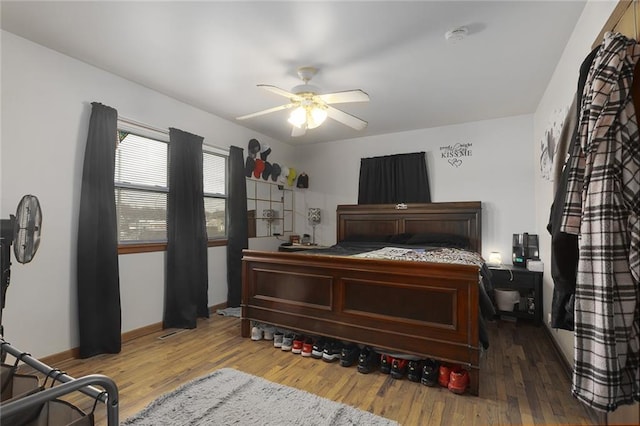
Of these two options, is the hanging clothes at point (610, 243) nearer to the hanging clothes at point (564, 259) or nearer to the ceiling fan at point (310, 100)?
the hanging clothes at point (564, 259)

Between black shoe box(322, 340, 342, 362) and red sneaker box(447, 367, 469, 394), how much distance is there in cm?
88

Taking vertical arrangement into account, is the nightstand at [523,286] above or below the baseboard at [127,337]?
above

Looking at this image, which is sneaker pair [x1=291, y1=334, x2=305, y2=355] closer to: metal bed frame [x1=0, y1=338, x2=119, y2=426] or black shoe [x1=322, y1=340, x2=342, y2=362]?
black shoe [x1=322, y1=340, x2=342, y2=362]

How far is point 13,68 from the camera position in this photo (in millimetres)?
2230

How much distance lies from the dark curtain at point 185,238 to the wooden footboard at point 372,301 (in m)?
0.79

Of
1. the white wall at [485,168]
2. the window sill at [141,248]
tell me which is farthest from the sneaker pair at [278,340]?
the white wall at [485,168]

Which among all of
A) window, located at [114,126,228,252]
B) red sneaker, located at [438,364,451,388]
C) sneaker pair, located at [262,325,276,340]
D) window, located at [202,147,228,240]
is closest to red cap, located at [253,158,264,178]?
window, located at [202,147,228,240]

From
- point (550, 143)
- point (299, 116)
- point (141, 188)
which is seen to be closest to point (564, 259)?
point (299, 116)

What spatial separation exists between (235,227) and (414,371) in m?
2.76

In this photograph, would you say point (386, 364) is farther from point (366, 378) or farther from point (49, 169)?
point (49, 169)

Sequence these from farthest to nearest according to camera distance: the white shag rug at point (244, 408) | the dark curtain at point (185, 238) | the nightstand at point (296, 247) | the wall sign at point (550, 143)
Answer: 1. the nightstand at point (296, 247)
2. the dark curtain at point (185, 238)
3. the wall sign at point (550, 143)
4. the white shag rug at point (244, 408)

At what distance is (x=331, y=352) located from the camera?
2512mm

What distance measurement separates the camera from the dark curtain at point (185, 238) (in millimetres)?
3277

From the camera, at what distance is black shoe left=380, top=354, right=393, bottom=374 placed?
7.55 feet
